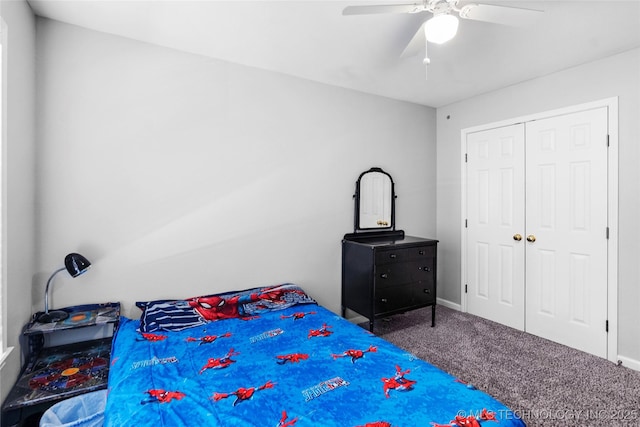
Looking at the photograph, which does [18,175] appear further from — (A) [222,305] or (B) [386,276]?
(B) [386,276]

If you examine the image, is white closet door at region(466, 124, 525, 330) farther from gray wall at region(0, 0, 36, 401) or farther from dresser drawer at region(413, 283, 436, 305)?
gray wall at region(0, 0, 36, 401)

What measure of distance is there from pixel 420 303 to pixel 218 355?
2181mm

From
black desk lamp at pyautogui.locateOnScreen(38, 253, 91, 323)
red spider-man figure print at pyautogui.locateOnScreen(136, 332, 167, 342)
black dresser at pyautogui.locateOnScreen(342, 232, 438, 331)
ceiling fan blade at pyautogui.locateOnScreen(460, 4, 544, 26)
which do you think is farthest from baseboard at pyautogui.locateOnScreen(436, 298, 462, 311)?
black desk lamp at pyautogui.locateOnScreen(38, 253, 91, 323)

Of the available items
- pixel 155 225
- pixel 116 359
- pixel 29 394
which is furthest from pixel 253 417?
pixel 155 225

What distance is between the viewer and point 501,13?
169 cm

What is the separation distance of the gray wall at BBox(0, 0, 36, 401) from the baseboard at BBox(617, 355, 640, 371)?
13.6ft

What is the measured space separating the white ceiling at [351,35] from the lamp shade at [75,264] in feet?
5.10

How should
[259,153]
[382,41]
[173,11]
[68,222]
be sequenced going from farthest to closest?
[259,153], [382,41], [68,222], [173,11]

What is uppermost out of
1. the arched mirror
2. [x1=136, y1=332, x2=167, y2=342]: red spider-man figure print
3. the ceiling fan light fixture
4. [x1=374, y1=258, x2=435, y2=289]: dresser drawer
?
the ceiling fan light fixture

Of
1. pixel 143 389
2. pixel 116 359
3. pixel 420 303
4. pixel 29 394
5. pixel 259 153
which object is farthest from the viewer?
pixel 420 303

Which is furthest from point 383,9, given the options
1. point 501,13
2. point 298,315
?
point 298,315

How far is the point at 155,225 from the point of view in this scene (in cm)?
254

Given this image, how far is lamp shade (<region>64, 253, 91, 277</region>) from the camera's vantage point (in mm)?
2096

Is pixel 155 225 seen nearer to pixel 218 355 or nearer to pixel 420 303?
pixel 218 355
